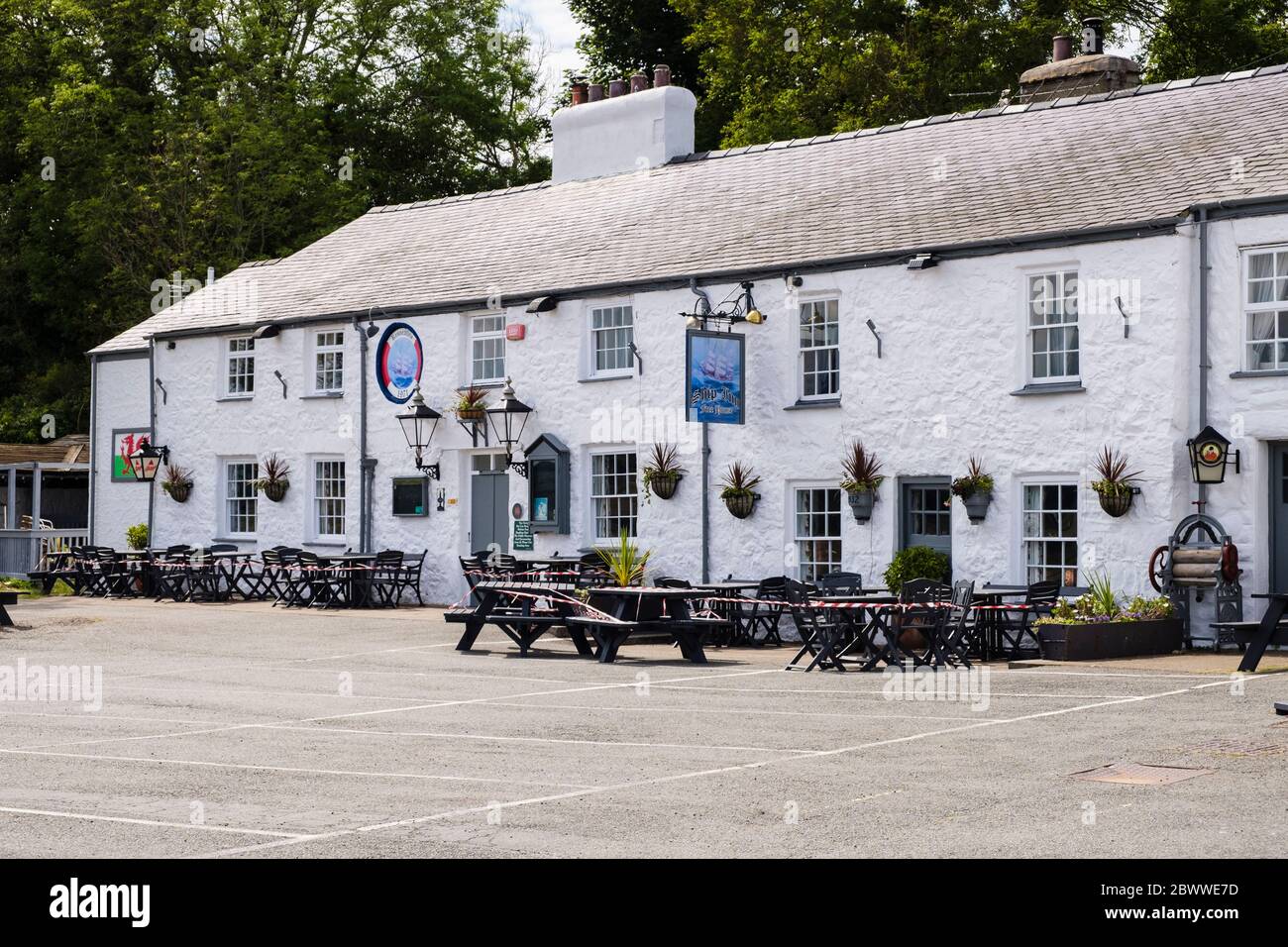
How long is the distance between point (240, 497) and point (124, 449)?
3.70m

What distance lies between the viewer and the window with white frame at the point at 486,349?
27891mm

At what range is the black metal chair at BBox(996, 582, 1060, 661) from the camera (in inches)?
760

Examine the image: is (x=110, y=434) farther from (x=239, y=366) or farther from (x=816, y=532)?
(x=816, y=532)

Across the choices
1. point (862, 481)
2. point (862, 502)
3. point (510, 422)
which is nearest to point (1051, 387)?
point (862, 481)

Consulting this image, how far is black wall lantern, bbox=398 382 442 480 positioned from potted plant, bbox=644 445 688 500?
4.49 m

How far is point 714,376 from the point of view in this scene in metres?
23.4

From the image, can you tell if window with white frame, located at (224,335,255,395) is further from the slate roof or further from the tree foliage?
the tree foliage

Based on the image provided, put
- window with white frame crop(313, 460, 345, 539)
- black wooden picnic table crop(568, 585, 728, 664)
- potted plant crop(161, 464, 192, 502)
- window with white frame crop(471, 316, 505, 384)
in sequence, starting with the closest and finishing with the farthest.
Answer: black wooden picnic table crop(568, 585, 728, 664), window with white frame crop(471, 316, 505, 384), window with white frame crop(313, 460, 345, 539), potted plant crop(161, 464, 192, 502)

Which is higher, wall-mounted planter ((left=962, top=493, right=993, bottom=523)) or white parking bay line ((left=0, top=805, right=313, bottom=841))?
wall-mounted planter ((left=962, top=493, right=993, bottom=523))

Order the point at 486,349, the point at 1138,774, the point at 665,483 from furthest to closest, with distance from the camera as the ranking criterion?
the point at 486,349 < the point at 665,483 < the point at 1138,774

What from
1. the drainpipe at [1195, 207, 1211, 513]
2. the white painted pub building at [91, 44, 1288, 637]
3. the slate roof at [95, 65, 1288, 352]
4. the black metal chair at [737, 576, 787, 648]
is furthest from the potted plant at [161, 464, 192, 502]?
the drainpipe at [1195, 207, 1211, 513]


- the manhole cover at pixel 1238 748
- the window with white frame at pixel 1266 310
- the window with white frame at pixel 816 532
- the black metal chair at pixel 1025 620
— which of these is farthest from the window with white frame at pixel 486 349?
the manhole cover at pixel 1238 748
